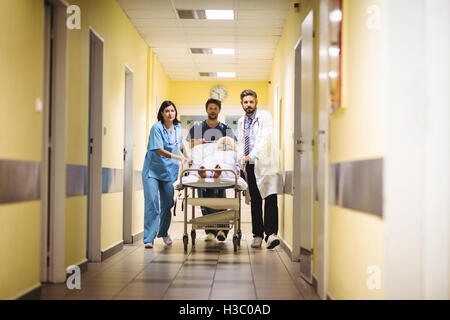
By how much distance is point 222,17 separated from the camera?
6.29 meters

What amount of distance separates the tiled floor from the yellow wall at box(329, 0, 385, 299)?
1.99 feet

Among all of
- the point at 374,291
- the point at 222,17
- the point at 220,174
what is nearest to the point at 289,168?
the point at 220,174

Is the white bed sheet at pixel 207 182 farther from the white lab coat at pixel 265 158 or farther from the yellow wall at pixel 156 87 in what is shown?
the yellow wall at pixel 156 87

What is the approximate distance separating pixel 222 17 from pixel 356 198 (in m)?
4.21

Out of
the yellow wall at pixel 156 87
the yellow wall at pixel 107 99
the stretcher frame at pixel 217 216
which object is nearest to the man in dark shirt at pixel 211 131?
the stretcher frame at pixel 217 216

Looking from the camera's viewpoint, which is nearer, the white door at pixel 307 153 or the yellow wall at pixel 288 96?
the white door at pixel 307 153

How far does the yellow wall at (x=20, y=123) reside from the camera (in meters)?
2.88

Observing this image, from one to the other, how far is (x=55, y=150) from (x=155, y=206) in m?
2.11

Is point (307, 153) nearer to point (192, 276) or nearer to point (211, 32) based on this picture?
point (192, 276)

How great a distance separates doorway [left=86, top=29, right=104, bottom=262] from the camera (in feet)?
16.0

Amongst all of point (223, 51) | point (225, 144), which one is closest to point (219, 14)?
point (225, 144)

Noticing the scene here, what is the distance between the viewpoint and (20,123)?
10.1 ft

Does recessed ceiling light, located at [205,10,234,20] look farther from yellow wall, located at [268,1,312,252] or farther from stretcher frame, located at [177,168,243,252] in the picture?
stretcher frame, located at [177,168,243,252]

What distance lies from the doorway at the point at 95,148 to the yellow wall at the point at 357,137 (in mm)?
2457
